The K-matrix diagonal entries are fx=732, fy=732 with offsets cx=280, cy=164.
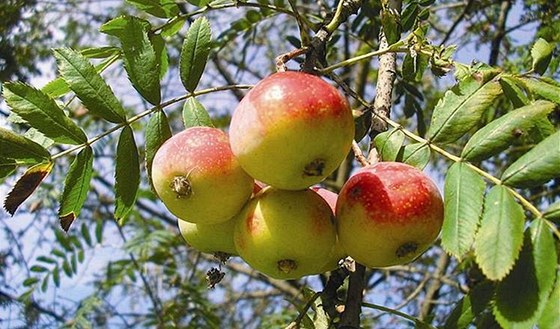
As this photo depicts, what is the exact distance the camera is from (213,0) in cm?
155

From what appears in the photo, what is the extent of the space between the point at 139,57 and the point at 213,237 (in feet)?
1.19

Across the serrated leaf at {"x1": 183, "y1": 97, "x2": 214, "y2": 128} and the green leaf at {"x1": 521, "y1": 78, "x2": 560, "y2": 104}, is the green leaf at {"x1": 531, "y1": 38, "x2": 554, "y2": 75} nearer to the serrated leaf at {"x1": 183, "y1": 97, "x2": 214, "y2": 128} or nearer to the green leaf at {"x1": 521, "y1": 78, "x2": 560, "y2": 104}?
the green leaf at {"x1": 521, "y1": 78, "x2": 560, "y2": 104}


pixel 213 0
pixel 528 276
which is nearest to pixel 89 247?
pixel 213 0

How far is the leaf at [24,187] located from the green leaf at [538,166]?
0.80 meters

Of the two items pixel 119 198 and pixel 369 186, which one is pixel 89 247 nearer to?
pixel 119 198

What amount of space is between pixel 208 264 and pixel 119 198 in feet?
11.4

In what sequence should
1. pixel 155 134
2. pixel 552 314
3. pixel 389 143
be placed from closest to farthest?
pixel 552 314 < pixel 389 143 < pixel 155 134

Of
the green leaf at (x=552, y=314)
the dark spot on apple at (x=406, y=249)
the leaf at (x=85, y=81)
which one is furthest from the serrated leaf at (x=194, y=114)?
the green leaf at (x=552, y=314)

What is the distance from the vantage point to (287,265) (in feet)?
3.84

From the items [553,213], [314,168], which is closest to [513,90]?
[553,213]

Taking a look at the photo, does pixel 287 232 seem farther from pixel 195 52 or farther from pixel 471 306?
pixel 195 52

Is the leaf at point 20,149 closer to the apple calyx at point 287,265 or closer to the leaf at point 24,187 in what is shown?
the leaf at point 24,187

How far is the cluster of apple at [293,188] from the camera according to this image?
1.07 m

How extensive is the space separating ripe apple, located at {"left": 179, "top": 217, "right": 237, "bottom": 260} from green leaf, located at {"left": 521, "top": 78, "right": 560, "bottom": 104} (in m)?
0.57
